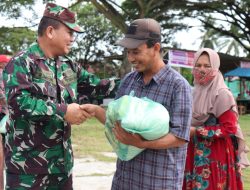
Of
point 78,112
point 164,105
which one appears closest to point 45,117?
point 78,112

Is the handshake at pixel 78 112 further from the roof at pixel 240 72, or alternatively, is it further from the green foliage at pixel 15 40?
the roof at pixel 240 72

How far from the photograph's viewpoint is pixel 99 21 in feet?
101

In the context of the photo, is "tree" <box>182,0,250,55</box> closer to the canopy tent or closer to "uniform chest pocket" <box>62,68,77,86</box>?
the canopy tent

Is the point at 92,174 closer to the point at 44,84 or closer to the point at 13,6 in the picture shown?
the point at 44,84

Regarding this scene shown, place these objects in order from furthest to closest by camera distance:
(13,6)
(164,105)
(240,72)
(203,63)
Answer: (240,72) → (13,6) → (203,63) → (164,105)

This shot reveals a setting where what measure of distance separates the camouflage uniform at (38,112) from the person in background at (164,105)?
1.56 feet

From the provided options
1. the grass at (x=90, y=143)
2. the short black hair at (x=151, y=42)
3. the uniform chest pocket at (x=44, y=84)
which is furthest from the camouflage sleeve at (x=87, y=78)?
the grass at (x=90, y=143)

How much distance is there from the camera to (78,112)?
2.51 meters

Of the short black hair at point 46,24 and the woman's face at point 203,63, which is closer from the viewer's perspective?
the short black hair at point 46,24

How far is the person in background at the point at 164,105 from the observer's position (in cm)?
224

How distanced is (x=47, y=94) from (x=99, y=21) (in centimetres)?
2877

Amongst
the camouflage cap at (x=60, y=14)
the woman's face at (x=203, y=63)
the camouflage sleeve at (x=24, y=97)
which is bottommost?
the camouflage sleeve at (x=24, y=97)

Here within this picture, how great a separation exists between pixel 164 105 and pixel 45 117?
26.4 inches

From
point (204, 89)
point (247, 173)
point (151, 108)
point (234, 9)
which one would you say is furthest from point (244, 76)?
point (151, 108)
